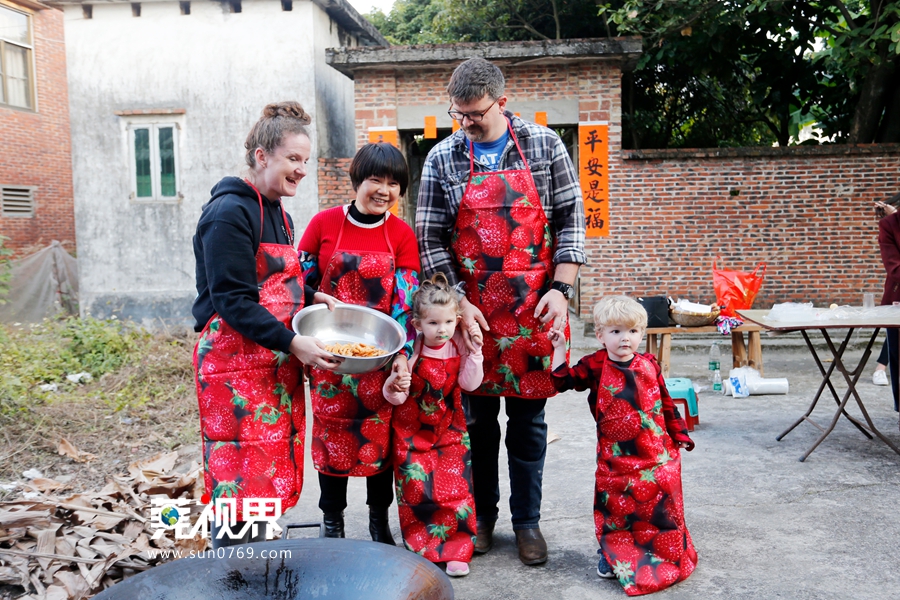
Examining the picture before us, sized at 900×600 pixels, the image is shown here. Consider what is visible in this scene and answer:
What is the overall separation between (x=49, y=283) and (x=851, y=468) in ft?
40.9

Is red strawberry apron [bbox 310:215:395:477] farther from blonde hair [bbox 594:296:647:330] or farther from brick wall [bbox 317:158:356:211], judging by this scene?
brick wall [bbox 317:158:356:211]

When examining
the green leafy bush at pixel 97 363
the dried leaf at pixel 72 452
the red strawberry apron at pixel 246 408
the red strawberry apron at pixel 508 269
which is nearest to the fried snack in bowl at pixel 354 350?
the red strawberry apron at pixel 246 408

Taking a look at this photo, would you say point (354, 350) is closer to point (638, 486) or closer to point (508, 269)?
point (508, 269)

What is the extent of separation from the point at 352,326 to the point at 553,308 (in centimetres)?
85

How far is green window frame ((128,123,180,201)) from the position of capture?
11.6 meters

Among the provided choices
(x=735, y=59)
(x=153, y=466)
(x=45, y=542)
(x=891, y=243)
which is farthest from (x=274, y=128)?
(x=735, y=59)

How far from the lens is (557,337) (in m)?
3.14

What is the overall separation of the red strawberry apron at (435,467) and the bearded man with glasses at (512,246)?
0.73 ft

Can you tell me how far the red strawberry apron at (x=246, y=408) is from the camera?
2463 millimetres

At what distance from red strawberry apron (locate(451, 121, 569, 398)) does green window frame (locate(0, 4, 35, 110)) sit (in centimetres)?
1412

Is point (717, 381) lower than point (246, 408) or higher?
lower

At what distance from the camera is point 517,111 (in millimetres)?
10023

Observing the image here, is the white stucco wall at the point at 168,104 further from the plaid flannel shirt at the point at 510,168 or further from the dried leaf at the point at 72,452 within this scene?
the plaid flannel shirt at the point at 510,168

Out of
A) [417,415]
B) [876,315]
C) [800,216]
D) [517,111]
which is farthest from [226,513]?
[800,216]
